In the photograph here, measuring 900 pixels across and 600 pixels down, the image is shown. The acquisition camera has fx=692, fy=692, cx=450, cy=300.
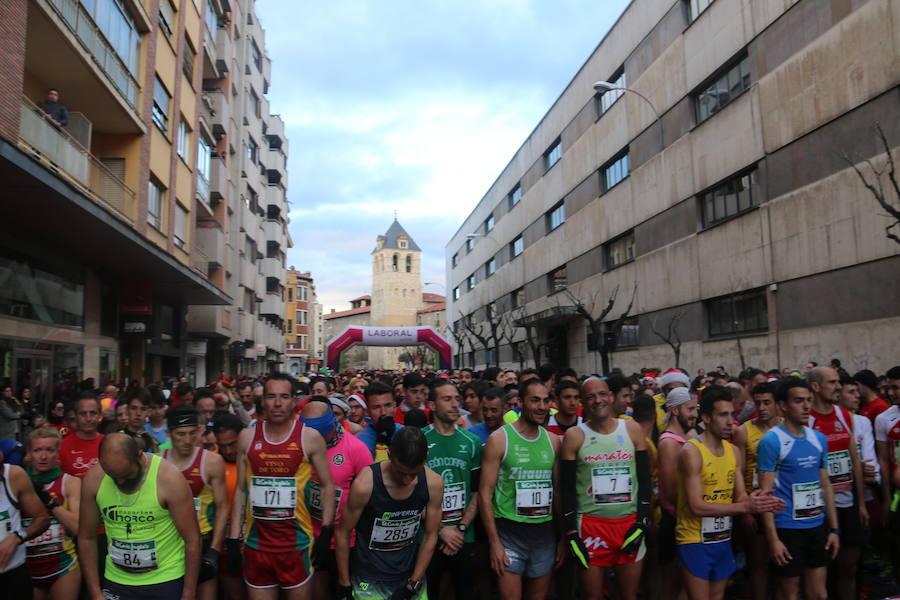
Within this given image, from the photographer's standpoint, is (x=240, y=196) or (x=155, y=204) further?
(x=240, y=196)

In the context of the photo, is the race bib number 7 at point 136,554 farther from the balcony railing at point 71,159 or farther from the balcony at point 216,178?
the balcony at point 216,178

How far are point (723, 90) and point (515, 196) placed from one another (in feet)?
82.0

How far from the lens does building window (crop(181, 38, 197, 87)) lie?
23266mm

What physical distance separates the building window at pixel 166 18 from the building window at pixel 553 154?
2046cm

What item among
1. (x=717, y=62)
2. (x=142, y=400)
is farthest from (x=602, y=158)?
(x=142, y=400)

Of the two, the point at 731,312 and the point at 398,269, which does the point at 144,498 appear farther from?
the point at 398,269

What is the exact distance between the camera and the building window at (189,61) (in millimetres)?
23266

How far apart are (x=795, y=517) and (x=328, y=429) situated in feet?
11.7

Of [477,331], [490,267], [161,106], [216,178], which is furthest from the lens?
[477,331]

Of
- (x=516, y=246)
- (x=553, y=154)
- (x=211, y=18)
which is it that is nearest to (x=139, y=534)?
(x=211, y=18)

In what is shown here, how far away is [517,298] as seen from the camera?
44688mm

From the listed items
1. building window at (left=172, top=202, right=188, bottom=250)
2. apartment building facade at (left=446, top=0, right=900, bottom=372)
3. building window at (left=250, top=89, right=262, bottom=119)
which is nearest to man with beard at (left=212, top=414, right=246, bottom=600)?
apartment building facade at (left=446, top=0, right=900, bottom=372)

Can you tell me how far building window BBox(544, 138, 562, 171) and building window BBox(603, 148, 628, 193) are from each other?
6158mm

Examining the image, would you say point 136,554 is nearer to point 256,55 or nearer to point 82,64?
point 82,64
